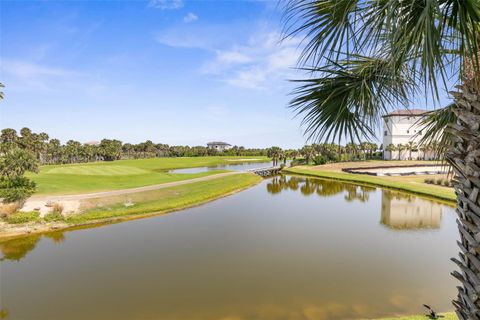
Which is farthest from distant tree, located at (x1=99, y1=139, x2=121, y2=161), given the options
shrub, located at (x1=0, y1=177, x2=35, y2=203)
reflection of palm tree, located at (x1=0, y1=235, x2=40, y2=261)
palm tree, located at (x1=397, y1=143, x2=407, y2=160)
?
palm tree, located at (x1=397, y1=143, x2=407, y2=160)

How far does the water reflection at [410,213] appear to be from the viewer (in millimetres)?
18531

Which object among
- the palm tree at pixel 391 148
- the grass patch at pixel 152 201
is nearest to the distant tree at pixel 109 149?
the grass patch at pixel 152 201

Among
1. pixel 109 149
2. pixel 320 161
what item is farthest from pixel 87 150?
pixel 320 161

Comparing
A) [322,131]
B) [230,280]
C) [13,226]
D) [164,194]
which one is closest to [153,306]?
[230,280]

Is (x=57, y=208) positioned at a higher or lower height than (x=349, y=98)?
lower

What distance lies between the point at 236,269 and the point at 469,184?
36.5 feet

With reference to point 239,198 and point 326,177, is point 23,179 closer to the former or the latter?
point 239,198

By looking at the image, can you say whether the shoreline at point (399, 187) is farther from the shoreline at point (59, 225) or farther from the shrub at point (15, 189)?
the shrub at point (15, 189)

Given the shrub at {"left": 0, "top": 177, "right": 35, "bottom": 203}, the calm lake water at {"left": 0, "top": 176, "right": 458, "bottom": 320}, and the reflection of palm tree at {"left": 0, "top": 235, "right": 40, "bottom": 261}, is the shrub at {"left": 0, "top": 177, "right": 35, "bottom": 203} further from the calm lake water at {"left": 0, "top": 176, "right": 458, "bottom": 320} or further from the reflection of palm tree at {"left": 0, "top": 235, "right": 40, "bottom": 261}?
the calm lake water at {"left": 0, "top": 176, "right": 458, "bottom": 320}

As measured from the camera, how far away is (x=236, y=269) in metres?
12.3

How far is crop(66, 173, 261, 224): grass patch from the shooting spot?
21.2 metres

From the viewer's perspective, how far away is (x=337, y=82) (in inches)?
131

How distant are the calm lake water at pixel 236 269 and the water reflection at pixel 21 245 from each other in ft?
0.20

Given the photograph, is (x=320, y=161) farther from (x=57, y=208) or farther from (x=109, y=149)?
(x=109, y=149)
